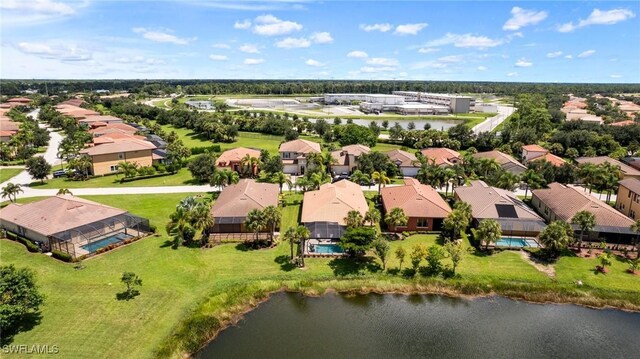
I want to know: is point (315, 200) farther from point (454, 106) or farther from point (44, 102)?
point (44, 102)

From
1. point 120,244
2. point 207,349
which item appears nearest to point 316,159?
point 120,244

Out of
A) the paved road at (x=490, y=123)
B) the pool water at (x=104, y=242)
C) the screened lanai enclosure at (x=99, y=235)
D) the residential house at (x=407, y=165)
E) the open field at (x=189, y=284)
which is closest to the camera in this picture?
the open field at (x=189, y=284)

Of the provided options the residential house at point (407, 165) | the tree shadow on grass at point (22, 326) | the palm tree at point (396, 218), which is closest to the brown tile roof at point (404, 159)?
the residential house at point (407, 165)

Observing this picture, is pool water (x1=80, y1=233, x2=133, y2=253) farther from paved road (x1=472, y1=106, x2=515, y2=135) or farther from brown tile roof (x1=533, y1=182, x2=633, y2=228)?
paved road (x1=472, y1=106, x2=515, y2=135)

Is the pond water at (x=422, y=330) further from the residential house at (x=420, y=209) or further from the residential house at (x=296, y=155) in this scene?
the residential house at (x=296, y=155)

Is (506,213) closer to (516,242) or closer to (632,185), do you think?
(516,242)

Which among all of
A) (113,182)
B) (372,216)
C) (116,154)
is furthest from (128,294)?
(116,154)
